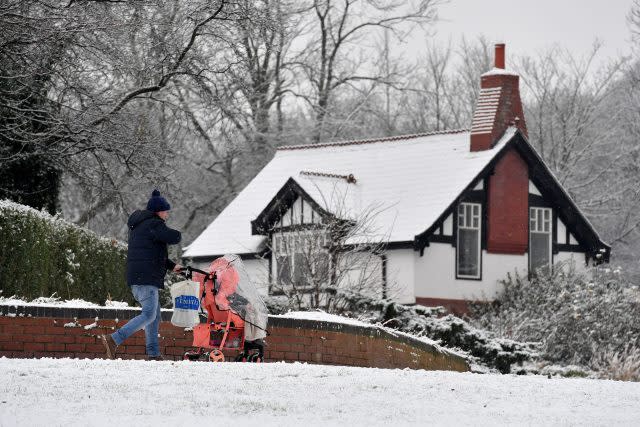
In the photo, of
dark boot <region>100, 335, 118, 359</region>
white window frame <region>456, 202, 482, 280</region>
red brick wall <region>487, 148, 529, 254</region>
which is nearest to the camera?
dark boot <region>100, 335, 118, 359</region>

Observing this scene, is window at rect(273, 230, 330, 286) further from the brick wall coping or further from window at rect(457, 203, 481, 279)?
window at rect(457, 203, 481, 279)

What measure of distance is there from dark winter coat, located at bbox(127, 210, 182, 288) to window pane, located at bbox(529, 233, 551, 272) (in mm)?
23367

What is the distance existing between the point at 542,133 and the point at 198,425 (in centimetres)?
4247

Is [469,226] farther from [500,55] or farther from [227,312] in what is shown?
[227,312]

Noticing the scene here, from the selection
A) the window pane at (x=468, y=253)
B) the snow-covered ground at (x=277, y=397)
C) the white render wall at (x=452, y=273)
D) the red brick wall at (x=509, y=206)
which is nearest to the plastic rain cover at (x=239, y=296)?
the snow-covered ground at (x=277, y=397)

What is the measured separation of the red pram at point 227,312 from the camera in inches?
638

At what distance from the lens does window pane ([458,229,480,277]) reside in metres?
37.2

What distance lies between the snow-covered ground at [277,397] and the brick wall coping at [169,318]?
8.72ft

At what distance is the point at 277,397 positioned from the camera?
497 inches

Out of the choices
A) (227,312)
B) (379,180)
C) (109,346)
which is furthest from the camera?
(379,180)

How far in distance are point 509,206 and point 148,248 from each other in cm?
2335

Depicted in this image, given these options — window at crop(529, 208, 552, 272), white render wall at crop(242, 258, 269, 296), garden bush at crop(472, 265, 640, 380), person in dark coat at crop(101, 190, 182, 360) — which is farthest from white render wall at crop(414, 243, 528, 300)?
person in dark coat at crop(101, 190, 182, 360)

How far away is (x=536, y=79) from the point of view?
56.3 metres

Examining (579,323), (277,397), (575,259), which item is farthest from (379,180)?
(277,397)
